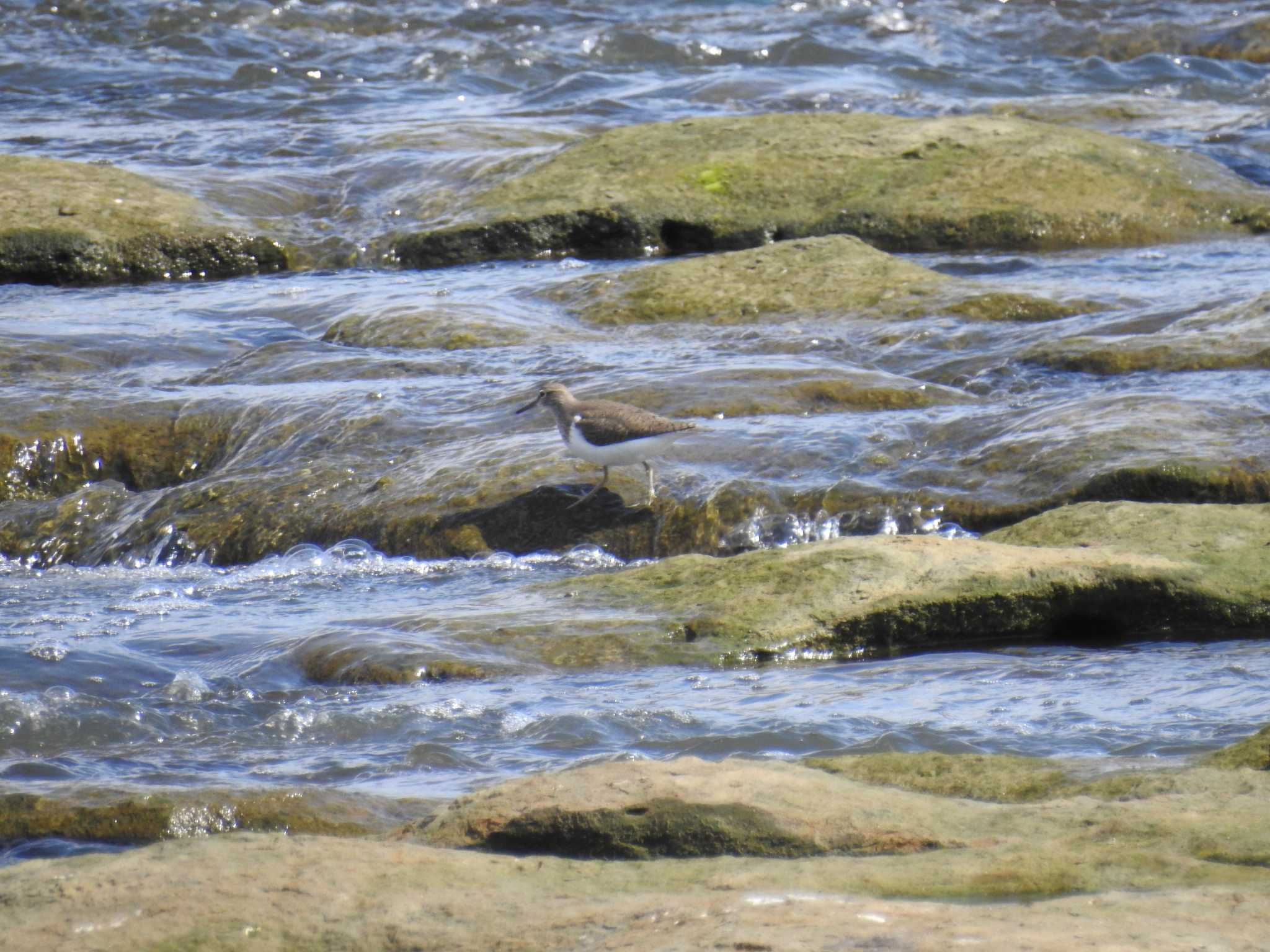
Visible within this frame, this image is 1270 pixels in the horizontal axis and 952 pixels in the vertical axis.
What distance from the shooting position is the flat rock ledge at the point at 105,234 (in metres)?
11.4

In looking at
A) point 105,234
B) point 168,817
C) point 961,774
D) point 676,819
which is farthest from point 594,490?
point 105,234

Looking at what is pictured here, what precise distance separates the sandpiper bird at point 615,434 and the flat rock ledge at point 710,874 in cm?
375

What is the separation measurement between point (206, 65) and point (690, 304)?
389 inches

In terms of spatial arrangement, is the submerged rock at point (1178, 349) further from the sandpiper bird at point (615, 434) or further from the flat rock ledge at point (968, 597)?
the flat rock ledge at point (968, 597)

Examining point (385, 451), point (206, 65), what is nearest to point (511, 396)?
point (385, 451)

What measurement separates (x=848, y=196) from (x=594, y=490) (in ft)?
18.0

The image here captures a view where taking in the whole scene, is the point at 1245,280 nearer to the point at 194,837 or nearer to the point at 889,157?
the point at 889,157

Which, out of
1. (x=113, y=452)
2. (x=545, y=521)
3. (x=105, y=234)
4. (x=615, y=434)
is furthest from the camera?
(x=105, y=234)

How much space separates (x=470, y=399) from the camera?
334 inches

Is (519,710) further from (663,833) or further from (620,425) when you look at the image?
(620,425)

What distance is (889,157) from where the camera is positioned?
491 inches

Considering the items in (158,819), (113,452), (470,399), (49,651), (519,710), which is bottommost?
(113,452)

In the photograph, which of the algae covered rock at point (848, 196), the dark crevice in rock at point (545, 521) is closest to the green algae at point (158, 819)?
the dark crevice in rock at point (545, 521)

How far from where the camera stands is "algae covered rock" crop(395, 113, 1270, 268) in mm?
11859
